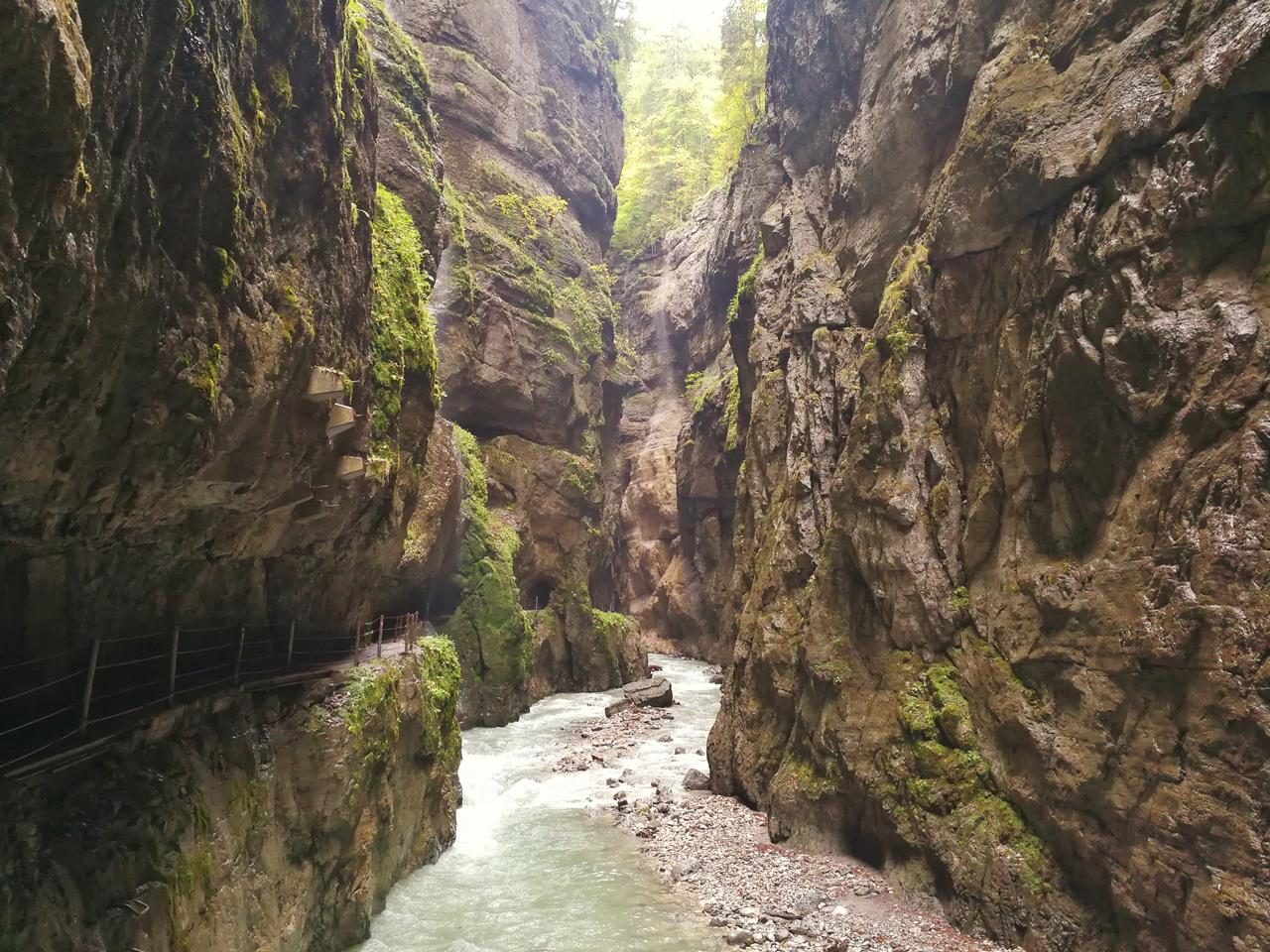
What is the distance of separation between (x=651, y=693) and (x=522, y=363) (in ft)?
50.2

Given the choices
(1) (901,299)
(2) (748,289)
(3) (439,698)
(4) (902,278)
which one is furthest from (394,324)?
(2) (748,289)

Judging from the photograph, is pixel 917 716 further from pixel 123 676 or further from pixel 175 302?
pixel 175 302

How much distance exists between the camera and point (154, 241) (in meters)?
5.27

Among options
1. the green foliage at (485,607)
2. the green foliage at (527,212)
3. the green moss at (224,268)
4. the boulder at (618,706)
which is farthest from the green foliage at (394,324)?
the green foliage at (527,212)

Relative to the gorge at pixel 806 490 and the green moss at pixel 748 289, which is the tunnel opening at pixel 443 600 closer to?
the gorge at pixel 806 490

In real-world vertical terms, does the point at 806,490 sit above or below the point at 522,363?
below

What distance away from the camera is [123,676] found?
24.9 feet

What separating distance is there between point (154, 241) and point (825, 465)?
12.7 m

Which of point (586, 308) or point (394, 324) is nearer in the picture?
point (394, 324)

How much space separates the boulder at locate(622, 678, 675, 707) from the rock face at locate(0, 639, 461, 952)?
45.7 ft

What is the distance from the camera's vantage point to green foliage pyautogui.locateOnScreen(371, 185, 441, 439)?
11.5 metres

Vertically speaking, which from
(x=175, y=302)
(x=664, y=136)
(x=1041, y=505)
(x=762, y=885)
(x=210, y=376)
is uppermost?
(x=664, y=136)

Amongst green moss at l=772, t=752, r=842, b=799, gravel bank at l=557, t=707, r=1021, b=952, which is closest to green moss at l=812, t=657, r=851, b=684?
green moss at l=772, t=752, r=842, b=799

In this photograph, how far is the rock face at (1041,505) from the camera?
711 centimetres
